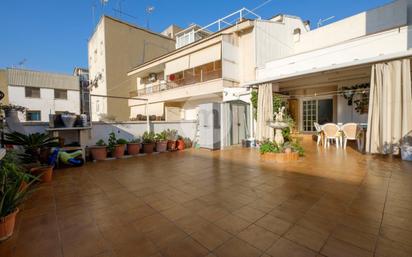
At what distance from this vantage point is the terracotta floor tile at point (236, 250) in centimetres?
182

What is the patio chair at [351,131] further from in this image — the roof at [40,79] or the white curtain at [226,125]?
the roof at [40,79]

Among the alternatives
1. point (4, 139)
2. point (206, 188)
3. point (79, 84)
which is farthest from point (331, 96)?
point (79, 84)

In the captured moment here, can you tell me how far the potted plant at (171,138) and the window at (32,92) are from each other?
60.7 feet

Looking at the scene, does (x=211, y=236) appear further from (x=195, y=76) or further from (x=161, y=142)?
(x=195, y=76)

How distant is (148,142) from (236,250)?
21.1 feet

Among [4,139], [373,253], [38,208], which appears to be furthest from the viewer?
[4,139]

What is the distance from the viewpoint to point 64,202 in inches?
124

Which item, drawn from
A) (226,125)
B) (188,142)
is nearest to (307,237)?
(226,125)

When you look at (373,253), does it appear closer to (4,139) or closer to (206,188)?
(206,188)

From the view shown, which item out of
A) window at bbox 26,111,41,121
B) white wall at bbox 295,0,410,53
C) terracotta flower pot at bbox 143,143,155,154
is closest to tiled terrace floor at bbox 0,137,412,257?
terracotta flower pot at bbox 143,143,155,154

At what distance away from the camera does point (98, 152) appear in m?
6.42

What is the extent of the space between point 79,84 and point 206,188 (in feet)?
77.6

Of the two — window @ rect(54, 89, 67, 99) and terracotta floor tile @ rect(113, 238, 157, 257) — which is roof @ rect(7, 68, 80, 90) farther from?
terracotta floor tile @ rect(113, 238, 157, 257)

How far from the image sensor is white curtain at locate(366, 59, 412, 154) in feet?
16.9
